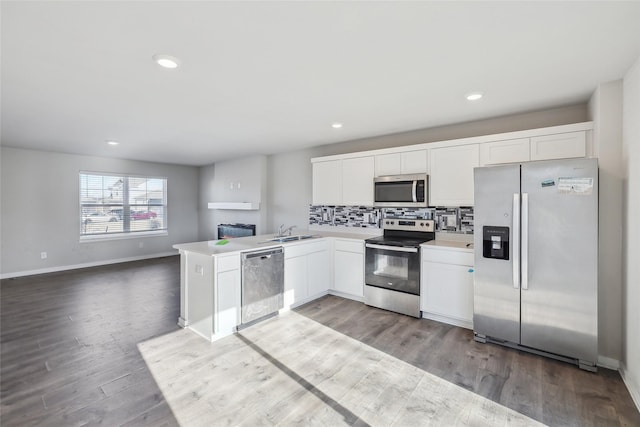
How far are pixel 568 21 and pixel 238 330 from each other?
3659 millimetres

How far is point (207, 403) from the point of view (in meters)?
2.04

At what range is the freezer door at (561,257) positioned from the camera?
245cm

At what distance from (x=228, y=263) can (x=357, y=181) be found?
2276 mm

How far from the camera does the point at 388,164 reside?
411cm

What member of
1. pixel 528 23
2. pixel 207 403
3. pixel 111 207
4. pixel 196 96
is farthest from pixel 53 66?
pixel 111 207

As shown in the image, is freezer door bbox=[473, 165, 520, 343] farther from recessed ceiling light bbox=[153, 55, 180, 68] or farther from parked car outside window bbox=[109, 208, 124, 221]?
parked car outside window bbox=[109, 208, 124, 221]

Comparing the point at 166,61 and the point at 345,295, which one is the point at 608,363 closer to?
the point at 345,295

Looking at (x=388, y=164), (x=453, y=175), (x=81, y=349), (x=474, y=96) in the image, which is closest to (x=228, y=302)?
(x=81, y=349)

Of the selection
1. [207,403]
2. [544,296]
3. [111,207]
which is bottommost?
[207,403]

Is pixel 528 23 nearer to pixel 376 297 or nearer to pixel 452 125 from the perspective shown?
pixel 452 125

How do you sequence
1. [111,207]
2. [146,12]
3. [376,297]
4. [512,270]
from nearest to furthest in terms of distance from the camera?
[146,12]
[512,270]
[376,297]
[111,207]

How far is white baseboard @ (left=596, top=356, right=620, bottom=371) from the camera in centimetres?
247

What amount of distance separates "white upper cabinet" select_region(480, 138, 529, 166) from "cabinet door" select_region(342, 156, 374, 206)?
4.78 feet

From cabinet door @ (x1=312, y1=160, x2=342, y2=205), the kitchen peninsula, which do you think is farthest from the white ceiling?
the kitchen peninsula
